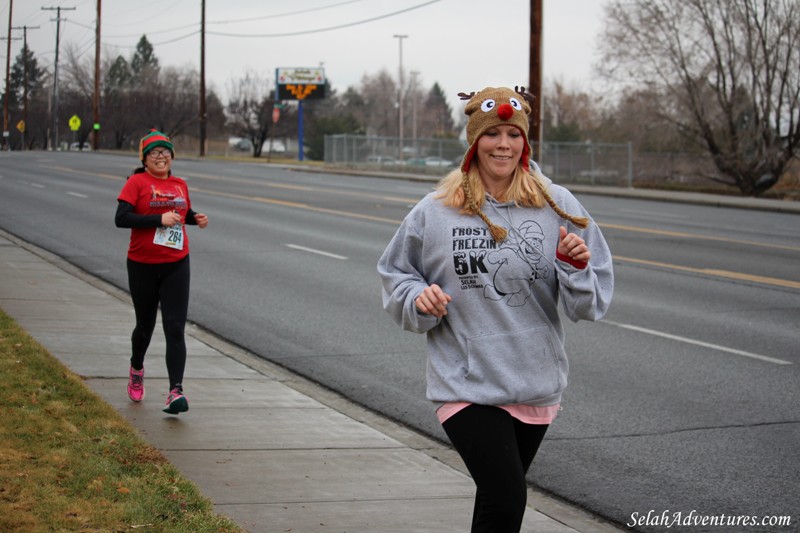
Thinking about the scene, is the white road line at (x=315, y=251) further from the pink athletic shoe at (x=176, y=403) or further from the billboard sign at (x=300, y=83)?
the billboard sign at (x=300, y=83)

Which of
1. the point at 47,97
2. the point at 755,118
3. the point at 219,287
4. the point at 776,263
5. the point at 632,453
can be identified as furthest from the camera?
the point at 47,97

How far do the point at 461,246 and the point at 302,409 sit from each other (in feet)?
13.5

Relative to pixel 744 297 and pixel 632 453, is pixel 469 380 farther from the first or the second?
pixel 744 297

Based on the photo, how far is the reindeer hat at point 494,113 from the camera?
3.86 m

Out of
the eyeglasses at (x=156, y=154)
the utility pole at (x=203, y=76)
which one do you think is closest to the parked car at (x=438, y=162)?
the utility pole at (x=203, y=76)

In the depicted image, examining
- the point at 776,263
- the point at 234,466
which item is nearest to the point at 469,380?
the point at 234,466

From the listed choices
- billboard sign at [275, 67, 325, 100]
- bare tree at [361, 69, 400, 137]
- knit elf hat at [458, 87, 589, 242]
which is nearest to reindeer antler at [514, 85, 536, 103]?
knit elf hat at [458, 87, 589, 242]

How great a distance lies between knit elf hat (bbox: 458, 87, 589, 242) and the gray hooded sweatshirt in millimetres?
49

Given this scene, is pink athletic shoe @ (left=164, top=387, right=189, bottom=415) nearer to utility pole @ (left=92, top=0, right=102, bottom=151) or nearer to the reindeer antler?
the reindeer antler

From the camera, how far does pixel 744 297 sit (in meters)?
12.9

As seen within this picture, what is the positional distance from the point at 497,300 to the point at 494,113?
2.16ft

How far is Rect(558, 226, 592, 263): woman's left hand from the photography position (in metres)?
3.63

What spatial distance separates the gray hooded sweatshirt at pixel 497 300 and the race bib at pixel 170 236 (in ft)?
11.5

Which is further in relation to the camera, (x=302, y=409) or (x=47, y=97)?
(x=47, y=97)
